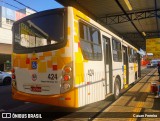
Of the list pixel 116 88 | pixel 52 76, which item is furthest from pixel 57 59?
pixel 116 88

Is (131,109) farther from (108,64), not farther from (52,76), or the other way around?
(52,76)

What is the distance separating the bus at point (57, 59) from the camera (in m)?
7.01

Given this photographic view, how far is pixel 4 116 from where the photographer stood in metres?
8.38

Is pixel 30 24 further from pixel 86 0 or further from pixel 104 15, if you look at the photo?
pixel 104 15

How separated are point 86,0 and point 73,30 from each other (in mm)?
12802

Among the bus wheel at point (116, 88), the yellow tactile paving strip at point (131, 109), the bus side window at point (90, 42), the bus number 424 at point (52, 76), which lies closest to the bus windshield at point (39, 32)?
the bus side window at point (90, 42)

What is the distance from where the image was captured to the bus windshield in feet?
24.0

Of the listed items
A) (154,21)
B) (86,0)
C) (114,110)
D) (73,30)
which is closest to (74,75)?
(73,30)

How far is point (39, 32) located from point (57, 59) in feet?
3.78

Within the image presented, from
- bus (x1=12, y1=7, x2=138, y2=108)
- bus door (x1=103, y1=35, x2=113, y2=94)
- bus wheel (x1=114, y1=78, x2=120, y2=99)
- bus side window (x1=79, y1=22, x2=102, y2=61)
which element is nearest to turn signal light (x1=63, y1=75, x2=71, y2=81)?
bus (x1=12, y1=7, x2=138, y2=108)

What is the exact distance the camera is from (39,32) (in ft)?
25.2

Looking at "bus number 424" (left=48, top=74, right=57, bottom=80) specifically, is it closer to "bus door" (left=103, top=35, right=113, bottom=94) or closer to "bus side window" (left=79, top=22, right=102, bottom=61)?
"bus side window" (left=79, top=22, right=102, bottom=61)

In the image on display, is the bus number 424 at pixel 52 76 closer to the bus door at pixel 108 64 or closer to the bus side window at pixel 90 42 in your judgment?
the bus side window at pixel 90 42

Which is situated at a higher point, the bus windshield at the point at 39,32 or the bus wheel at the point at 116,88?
the bus windshield at the point at 39,32
